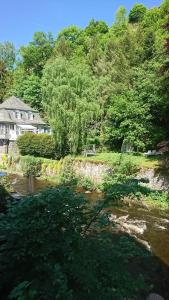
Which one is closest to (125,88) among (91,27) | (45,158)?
(45,158)

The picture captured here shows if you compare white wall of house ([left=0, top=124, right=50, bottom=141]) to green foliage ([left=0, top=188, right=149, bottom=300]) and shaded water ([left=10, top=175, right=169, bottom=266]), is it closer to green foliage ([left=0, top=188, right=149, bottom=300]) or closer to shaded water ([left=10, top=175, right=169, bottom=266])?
shaded water ([left=10, top=175, right=169, bottom=266])

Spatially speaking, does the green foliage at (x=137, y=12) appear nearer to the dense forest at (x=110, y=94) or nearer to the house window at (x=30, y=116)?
the dense forest at (x=110, y=94)

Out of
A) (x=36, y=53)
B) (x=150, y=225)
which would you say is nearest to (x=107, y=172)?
(x=150, y=225)

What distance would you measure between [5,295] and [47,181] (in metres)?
21.5

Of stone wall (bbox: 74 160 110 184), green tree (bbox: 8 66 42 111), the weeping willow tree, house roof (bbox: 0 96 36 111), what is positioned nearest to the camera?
stone wall (bbox: 74 160 110 184)

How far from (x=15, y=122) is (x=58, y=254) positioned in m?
35.5

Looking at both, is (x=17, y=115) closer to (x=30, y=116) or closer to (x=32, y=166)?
(x=30, y=116)

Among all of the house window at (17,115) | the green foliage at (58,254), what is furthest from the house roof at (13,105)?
the green foliage at (58,254)

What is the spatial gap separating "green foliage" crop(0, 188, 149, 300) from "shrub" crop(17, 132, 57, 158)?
79.9 feet

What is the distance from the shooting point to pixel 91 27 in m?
63.0

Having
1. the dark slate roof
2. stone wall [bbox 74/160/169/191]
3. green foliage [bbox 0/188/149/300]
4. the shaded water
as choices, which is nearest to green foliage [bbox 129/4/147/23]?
the dark slate roof

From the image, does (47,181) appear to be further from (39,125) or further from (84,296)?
(84,296)

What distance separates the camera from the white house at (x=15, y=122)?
118 ft

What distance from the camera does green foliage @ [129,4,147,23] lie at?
210 ft
